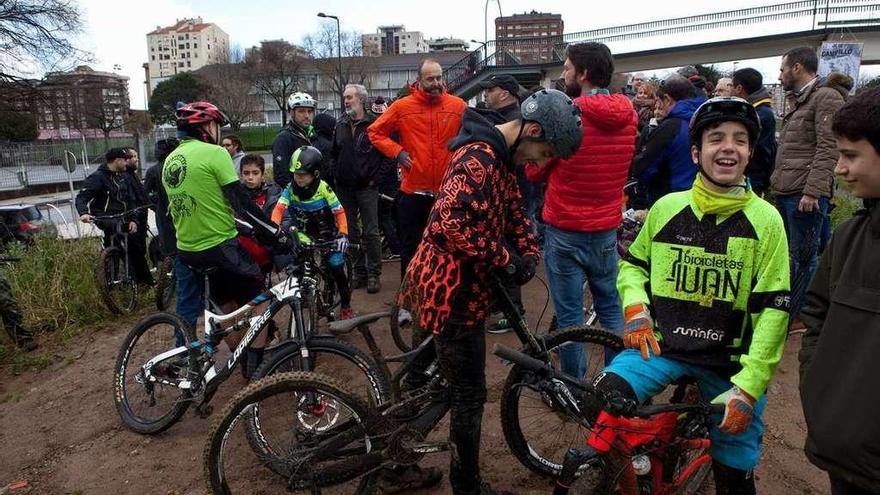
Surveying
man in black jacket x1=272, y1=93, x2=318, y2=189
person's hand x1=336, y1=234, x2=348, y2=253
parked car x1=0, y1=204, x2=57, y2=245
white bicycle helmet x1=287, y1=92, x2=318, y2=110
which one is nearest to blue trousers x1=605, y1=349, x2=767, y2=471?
person's hand x1=336, y1=234, x2=348, y2=253

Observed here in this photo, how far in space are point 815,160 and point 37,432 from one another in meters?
6.26

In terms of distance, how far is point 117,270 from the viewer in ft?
22.8

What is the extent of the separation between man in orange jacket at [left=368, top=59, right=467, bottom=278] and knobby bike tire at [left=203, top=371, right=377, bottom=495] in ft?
8.32

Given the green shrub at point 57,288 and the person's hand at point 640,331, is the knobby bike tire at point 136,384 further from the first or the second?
the person's hand at point 640,331

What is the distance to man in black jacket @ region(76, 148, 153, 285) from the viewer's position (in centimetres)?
714

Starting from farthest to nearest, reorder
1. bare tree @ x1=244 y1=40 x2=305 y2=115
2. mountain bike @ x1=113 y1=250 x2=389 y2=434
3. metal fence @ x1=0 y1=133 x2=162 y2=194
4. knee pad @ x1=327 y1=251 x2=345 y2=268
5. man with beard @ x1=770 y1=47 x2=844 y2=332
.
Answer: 1. bare tree @ x1=244 y1=40 x2=305 y2=115
2. metal fence @ x1=0 y1=133 x2=162 y2=194
3. knee pad @ x1=327 y1=251 x2=345 y2=268
4. man with beard @ x1=770 y1=47 x2=844 y2=332
5. mountain bike @ x1=113 y1=250 x2=389 y2=434

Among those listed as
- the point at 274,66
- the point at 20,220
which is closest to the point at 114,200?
the point at 20,220

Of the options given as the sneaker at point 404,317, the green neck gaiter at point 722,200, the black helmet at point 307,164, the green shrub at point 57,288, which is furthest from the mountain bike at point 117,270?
the green neck gaiter at point 722,200

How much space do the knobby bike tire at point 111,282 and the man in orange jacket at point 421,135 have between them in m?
3.68

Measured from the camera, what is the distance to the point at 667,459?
240 cm

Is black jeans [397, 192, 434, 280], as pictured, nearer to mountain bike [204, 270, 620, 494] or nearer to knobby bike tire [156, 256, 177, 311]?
mountain bike [204, 270, 620, 494]

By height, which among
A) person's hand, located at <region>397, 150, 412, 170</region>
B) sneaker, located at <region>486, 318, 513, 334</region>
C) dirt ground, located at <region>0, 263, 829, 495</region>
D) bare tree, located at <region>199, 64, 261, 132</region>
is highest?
bare tree, located at <region>199, 64, 261, 132</region>

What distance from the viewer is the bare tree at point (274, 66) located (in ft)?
207

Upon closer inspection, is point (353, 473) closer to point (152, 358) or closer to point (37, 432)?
point (152, 358)
